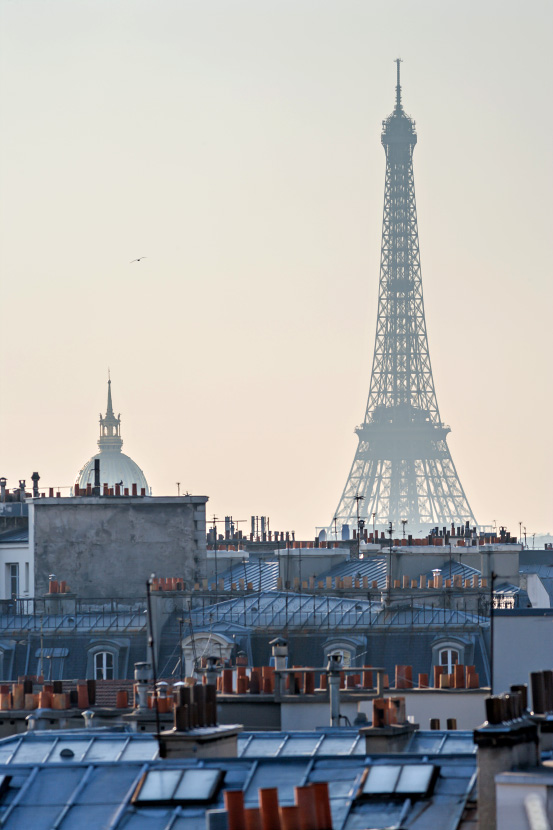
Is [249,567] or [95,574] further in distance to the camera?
[249,567]

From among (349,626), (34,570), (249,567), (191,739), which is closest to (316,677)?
(349,626)

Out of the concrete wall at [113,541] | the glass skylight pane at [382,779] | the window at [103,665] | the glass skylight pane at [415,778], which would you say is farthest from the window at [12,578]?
the glass skylight pane at [415,778]

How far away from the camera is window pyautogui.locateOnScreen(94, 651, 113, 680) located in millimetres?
45969

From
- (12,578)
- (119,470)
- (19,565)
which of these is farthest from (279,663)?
(119,470)

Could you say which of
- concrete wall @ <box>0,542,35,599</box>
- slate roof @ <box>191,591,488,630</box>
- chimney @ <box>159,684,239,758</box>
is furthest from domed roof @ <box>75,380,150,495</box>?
chimney @ <box>159,684,239,758</box>

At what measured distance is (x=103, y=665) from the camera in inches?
1823

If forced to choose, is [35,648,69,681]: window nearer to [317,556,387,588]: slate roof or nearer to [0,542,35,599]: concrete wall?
[0,542,35,599]: concrete wall

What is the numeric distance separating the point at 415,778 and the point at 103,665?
26.2 meters

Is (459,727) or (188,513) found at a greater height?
(188,513)

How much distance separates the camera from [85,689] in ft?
112

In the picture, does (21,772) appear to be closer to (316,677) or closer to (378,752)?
(378,752)

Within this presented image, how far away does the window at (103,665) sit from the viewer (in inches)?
1810

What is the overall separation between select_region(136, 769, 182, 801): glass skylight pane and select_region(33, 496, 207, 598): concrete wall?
33.0 m

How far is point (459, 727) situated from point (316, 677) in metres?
8.77
